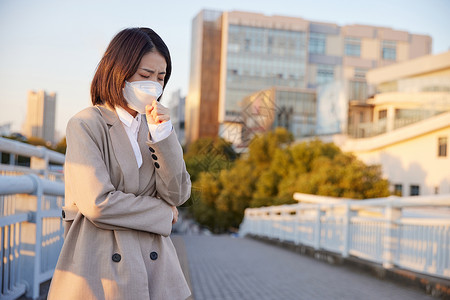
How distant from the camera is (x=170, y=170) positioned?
6.39 feet

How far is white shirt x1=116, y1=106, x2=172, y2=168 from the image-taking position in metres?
1.92

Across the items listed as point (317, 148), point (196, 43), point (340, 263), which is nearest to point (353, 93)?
point (317, 148)

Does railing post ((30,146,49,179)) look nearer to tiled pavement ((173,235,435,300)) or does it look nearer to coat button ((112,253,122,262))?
tiled pavement ((173,235,435,300))

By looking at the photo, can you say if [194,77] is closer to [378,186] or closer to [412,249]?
[378,186]

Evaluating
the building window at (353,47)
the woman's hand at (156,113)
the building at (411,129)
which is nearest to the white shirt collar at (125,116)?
the woman's hand at (156,113)

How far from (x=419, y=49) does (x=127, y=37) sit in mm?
107138

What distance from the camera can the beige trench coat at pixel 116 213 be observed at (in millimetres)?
1816

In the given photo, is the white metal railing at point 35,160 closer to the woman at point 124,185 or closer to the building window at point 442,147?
the woman at point 124,185

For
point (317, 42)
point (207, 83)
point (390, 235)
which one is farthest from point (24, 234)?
point (317, 42)

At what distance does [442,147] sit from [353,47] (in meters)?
70.1

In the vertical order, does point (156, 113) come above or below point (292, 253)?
above

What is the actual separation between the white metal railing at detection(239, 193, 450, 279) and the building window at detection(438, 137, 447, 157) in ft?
67.8

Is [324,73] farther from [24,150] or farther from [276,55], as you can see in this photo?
[24,150]

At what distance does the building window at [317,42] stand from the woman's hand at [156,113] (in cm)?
9764
